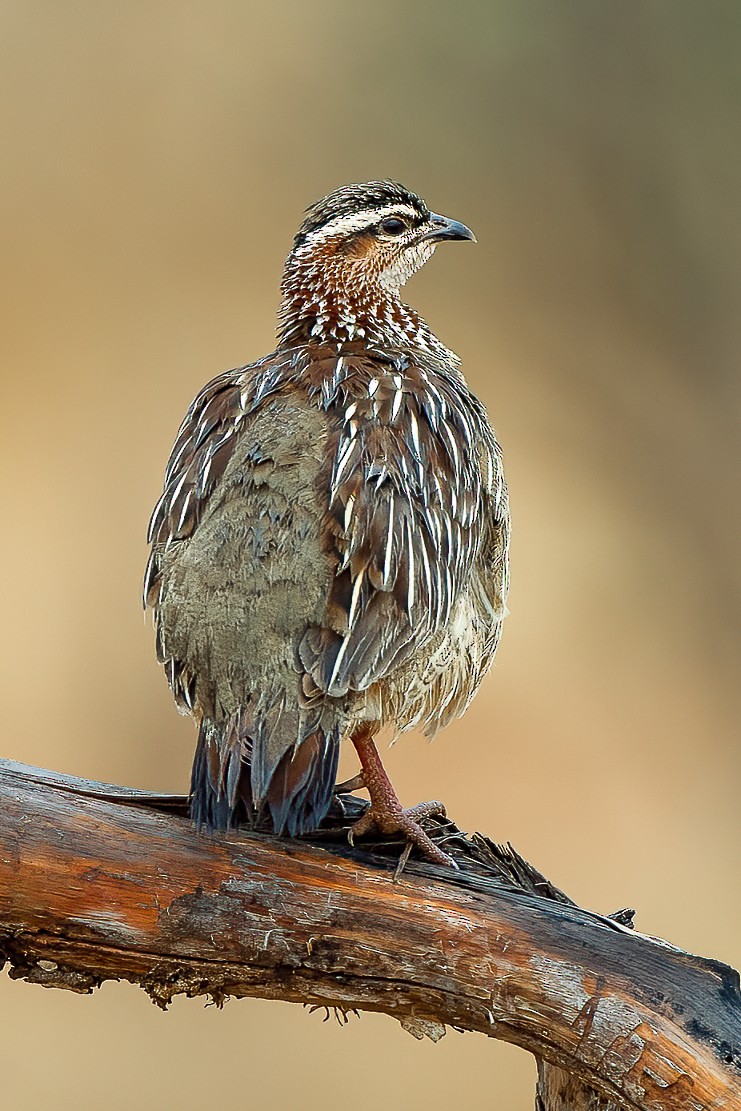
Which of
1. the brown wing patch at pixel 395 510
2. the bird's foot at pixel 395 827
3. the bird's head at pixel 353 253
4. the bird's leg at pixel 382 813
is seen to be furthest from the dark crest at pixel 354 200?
the bird's foot at pixel 395 827

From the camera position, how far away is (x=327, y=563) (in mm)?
1764

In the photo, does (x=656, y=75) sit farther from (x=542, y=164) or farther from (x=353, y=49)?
(x=353, y=49)

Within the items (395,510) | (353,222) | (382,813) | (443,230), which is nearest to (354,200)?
(353,222)

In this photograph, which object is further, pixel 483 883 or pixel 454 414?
pixel 454 414

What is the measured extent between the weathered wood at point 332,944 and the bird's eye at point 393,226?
A: 1189 mm

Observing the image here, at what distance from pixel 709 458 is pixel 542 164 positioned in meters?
1.36

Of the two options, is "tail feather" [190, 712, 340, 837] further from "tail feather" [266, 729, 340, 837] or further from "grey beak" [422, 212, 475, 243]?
"grey beak" [422, 212, 475, 243]

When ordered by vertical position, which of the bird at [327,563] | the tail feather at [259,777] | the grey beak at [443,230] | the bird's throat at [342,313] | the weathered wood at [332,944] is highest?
the grey beak at [443,230]

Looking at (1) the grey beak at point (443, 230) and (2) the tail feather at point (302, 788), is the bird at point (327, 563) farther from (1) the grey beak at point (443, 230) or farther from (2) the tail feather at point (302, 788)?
(1) the grey beak at point (443, 230)

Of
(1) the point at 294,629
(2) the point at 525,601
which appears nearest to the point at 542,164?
(2) the point at 525,601

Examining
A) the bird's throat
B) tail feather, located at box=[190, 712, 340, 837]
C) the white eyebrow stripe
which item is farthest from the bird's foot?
the white eyebrow stripe

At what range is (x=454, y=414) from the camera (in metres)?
2.09

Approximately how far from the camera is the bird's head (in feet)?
7.50

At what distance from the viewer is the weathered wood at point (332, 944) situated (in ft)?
5.52
